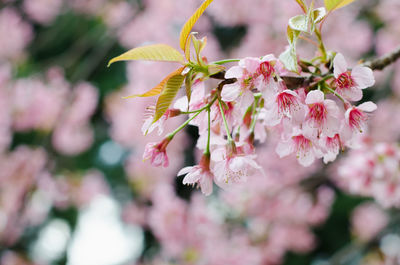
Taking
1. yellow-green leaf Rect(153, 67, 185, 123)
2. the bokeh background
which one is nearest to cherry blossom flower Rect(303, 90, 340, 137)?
yellow-green leaf Rect(153, 67, 185, 123)

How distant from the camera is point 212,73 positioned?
0.60m

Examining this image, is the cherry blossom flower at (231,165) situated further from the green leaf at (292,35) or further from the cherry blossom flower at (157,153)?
the green leaf at (292,35)

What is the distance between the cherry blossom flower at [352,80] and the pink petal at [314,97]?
0.06 m

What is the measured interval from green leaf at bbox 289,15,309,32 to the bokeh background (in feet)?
3.47

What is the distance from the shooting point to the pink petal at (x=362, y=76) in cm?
59

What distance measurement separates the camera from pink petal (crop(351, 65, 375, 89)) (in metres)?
0.59

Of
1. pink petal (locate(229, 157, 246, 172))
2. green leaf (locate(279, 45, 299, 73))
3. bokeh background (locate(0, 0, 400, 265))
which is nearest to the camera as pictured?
green leaf (locate(279, 45, 299, 73))

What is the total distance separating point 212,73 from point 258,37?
2487mm

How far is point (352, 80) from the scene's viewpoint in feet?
1.96

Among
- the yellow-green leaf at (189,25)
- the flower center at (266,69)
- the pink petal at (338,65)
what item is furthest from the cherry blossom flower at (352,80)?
the yellow-green leaf at (189,25)

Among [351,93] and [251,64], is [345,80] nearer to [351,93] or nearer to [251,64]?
[351,93]

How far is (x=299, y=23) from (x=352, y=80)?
0.43ft

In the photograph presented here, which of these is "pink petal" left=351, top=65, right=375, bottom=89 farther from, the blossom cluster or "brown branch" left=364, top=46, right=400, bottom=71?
"brown branch" left=364, top=46, right=400, bottom=71

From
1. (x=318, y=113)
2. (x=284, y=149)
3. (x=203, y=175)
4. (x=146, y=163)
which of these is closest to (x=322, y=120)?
(x=318, y=113)
